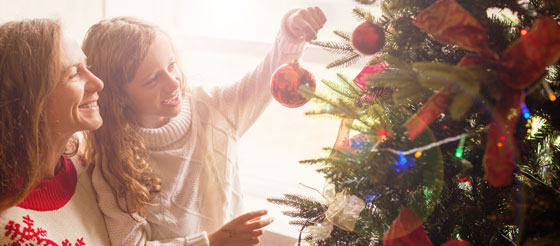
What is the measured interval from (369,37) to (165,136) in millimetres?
643

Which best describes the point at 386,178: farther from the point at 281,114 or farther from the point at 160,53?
the point at 281,114

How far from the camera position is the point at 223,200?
45.3 inches

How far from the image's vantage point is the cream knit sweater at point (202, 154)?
1077 mm

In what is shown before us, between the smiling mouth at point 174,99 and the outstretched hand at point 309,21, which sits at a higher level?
the outstretched hand at point 309,21

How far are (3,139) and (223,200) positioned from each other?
0.53 metres

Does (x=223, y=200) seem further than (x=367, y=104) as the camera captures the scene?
Yes

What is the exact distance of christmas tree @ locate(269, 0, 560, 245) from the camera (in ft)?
1.69

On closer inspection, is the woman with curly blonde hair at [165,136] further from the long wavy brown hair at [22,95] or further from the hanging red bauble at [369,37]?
the hanging red bauble at [369,37]

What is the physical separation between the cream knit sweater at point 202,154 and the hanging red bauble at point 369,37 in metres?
0.38

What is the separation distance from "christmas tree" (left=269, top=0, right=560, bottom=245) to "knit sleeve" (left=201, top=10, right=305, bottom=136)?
35 cm

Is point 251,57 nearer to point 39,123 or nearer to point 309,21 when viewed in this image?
point 309,21

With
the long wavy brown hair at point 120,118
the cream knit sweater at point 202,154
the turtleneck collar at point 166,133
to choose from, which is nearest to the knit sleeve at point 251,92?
the cream knit sweater at point 202,154

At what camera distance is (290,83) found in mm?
867

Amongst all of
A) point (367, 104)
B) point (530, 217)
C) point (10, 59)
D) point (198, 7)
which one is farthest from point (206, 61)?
point (530, 217)
